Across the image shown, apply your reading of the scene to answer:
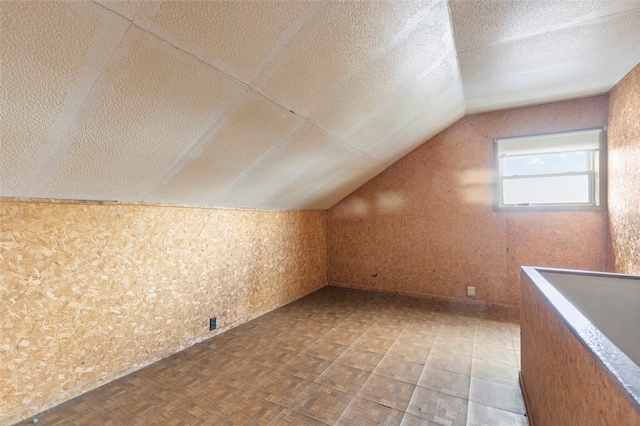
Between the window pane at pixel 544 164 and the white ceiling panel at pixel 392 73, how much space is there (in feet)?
7.06

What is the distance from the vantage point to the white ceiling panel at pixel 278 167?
2330 millimetres

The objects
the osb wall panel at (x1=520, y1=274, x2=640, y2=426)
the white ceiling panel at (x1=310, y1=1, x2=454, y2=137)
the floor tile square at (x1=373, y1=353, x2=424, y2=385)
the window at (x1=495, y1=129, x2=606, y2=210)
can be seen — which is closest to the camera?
the osb wall panel at (x1=520, y1=274, x2=640, y2=426)

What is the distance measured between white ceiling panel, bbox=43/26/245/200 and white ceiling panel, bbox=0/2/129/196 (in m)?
0.05

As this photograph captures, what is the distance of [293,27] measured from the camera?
140 cm

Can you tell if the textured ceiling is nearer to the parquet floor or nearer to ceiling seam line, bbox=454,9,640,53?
ceiling seam line, bbox=454,9,640,53

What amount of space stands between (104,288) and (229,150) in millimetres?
1305

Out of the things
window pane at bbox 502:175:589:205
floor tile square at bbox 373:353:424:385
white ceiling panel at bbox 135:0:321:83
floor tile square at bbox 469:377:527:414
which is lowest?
floor tile square at bbox 469:377:527:414

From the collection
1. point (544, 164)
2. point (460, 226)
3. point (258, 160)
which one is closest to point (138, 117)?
point (258, 160)

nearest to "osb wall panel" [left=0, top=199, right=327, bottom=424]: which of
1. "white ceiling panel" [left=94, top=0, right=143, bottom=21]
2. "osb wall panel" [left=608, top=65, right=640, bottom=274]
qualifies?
"white ceiling panel" [left=94, top=0, right=143, bottom=21]

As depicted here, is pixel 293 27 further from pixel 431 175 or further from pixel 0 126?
pixel 431 175

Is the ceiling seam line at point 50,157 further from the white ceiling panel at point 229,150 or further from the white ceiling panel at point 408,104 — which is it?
the white ceiling panel at point 408,104

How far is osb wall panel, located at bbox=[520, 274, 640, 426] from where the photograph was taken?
0.62 m

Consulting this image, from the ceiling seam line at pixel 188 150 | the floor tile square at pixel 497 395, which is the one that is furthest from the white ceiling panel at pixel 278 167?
the floor tile square at pixel 497 395

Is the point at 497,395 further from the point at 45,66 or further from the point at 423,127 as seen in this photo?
the point at 45,66
